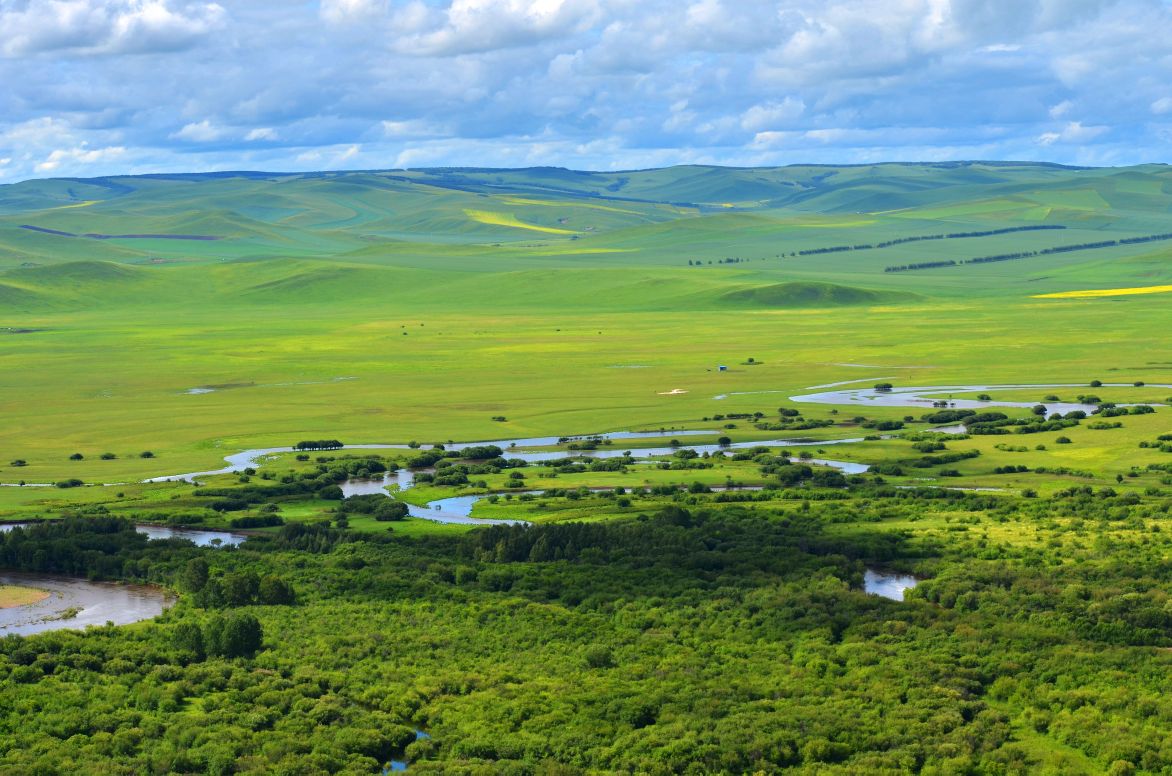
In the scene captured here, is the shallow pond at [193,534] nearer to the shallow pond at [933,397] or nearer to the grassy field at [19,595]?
the grassy field at [19,595]

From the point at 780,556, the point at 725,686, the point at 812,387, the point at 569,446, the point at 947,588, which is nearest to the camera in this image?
the point at 725,686

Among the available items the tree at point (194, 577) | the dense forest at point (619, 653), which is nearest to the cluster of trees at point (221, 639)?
the dense forest at point (619, 653)

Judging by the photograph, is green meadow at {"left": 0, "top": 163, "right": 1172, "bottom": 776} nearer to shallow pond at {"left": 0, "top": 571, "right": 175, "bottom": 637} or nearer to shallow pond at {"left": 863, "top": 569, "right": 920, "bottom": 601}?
shallow pond at {"left": 863, "top": 569, "right": 920, "bottom": 601}

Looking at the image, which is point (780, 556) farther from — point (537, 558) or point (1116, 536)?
point (1116, 536)

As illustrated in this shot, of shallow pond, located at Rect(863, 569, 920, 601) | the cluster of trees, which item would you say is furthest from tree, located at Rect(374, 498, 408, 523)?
shallow pond, located at Rect(863, 569, 920, 601)

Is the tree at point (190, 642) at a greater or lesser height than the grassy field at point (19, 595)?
greater

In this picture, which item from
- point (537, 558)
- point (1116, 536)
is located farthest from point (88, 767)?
point (1116, 536)

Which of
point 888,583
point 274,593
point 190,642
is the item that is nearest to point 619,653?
point 190,642
